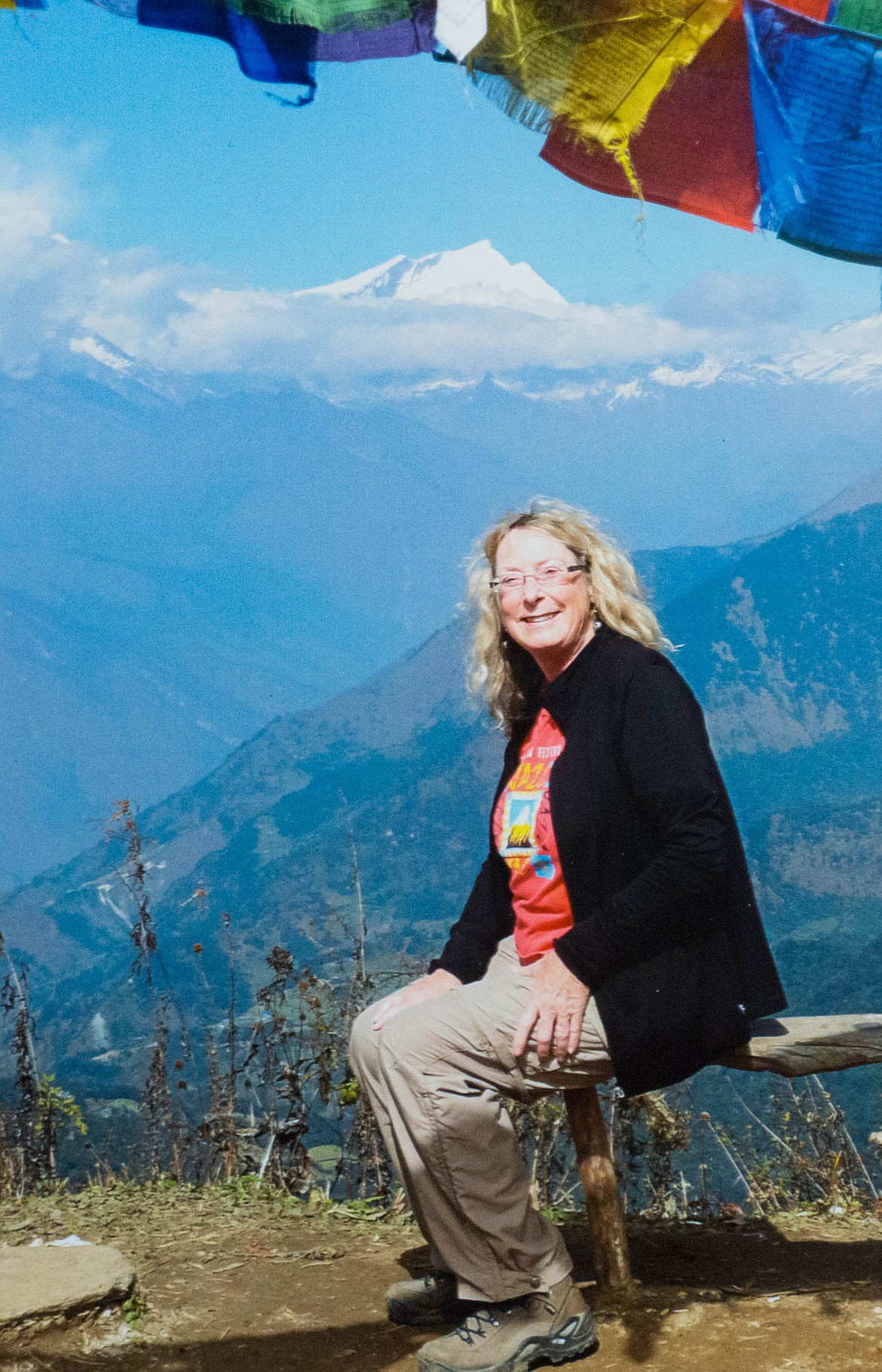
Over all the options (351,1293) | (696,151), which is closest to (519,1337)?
(351,1293)

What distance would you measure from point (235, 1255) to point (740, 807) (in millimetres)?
14667

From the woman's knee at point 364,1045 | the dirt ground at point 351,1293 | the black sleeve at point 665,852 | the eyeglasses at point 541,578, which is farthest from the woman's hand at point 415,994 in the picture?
the eyeglasses at point 541,578

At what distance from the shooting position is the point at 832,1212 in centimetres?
373

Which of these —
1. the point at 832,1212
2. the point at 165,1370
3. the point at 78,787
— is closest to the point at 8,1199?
the point at 165,1370

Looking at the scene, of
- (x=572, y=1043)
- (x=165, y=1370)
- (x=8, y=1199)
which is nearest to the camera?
(x=572, y=1043)

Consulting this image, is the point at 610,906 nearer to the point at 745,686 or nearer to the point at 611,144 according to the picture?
the point at 611,144

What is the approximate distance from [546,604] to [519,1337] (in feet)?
5.04

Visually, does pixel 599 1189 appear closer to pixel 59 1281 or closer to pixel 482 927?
pixel 482 927

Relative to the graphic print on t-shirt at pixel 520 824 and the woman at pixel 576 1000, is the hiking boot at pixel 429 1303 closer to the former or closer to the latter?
the woman at pixel 576 1000

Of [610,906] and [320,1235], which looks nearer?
[610,906]

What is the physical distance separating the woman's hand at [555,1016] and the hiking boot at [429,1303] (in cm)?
76

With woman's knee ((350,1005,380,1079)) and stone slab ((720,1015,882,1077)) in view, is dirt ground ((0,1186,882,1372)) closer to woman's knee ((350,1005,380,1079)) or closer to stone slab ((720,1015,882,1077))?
stone slab ((720,1015,882,1077))

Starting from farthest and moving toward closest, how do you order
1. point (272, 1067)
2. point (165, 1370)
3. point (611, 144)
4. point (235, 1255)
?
1. point (272, 1067)
2. point (235, 1255)
3. point (611, 144)
4. point (165, 1370)

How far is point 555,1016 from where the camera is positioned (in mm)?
2412
